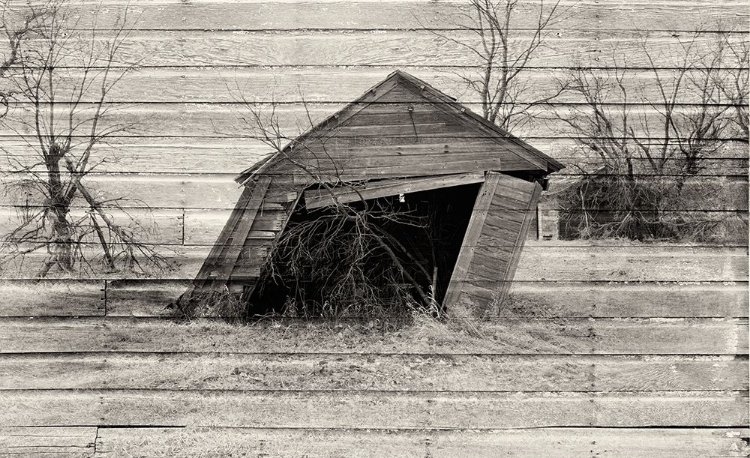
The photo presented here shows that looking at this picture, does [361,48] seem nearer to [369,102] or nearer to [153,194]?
[369,102]

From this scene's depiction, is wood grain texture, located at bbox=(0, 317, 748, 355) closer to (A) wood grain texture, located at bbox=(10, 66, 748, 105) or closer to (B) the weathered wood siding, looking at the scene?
(B) the weathered wood siding

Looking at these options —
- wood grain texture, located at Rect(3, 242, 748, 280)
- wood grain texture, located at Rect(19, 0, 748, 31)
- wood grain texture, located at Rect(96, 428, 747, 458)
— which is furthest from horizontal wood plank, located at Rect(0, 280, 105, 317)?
wood grain texture, located at Rect(3, 242, 748, 280)

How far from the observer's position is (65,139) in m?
3.91

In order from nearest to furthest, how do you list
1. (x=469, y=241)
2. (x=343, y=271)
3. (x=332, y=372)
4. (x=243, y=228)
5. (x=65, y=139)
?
(x=65, y=139) < (x=332, y=372) < (x=243, y=228) < (x=469, y=241) < (x=343, y=271)

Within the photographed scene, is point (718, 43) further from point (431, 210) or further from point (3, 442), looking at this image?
point (3, 442)

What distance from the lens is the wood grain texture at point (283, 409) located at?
13.1 ft

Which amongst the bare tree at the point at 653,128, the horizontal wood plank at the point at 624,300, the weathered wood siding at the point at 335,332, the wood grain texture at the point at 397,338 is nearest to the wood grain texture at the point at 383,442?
the weathered wood siding at the point at 335,332

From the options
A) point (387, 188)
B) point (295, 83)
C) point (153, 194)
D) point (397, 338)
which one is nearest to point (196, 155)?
point (153, 194)

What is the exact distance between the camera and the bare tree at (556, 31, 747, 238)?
3984mm

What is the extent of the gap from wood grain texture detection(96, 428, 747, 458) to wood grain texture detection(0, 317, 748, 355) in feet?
1.56

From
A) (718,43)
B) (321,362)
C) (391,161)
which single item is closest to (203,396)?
(321,362)

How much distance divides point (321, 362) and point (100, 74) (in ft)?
6.84

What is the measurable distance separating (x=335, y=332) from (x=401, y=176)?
1.14 metres

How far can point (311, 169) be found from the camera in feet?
13.9
